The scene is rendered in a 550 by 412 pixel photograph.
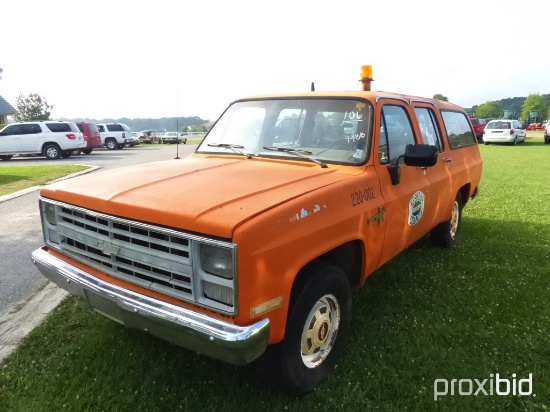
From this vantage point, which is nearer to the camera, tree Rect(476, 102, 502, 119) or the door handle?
the door handle

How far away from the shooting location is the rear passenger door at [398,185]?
3.30 meters

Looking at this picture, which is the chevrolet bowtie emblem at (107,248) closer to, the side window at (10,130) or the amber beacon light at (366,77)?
the amber beacon light at (366,77)

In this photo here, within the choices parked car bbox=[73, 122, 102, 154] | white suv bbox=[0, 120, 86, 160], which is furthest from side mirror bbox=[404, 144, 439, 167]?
parked car bbox=[73, 122, 102, 154]

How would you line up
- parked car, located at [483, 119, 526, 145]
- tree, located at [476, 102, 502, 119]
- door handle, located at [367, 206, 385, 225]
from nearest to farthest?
door handle, located at [367, 206, 385, 225] < parked car, located at [483, 119, 526, 145] < tree, located at [476, 102, 502, 119]

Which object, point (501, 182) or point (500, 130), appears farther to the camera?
point (500, 130)

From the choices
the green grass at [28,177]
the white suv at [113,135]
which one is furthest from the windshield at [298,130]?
the white suv at [113,135]

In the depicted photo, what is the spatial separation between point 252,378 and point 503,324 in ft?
7.24

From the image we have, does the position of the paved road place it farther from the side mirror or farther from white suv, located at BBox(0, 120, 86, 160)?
white suv, located at BBox(0, 120, 86, 160)

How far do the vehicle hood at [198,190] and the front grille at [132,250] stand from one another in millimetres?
82

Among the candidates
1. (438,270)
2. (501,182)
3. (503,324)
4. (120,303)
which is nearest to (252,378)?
(120,303)

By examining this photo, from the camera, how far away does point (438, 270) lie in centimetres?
473

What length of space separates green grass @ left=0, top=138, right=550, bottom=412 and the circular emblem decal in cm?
81

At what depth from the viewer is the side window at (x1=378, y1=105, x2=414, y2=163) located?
11.2 ft

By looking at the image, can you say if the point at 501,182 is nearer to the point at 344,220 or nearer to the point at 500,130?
the point at 344,220
